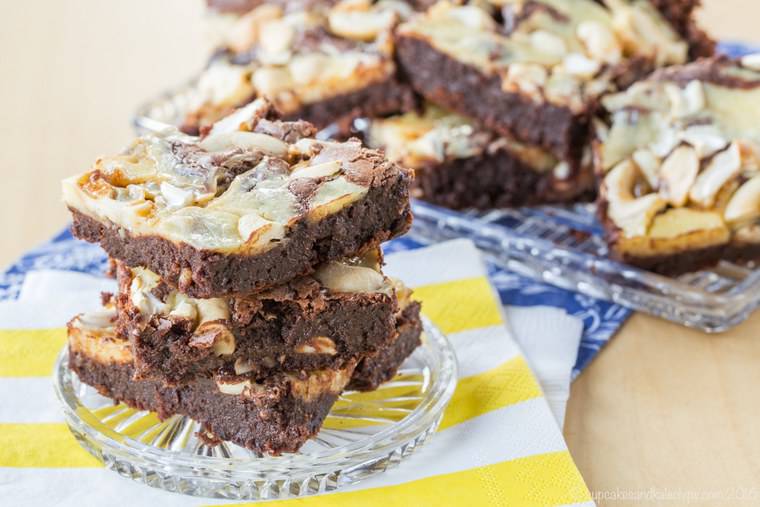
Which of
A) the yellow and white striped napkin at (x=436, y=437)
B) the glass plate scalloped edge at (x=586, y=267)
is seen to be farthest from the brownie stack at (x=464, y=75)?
the yellow and white striped napkin at (x=436, y=437)

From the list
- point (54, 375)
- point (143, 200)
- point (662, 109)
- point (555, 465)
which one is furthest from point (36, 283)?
point (662, 109)

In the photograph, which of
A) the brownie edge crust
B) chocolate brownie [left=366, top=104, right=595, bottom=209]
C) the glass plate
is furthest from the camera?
chocolate brownie [left=366, top=104, right=595, bottom=209]

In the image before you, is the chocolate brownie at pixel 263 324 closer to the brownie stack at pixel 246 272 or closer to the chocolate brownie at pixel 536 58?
the brownie stack at pixel 246 272

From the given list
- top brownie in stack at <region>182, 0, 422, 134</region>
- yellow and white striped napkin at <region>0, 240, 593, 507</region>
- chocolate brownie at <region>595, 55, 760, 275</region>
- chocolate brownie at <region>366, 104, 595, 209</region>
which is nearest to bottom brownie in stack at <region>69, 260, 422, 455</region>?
yellow and white striped napkin at <region>0, 240, 593, 507</region>

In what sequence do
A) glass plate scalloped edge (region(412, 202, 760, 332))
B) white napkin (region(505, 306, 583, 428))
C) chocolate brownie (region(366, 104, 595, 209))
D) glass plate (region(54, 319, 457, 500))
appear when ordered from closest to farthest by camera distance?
glass plate (region(54, 319, 457, 500)) → white napkin (region(505, 306, 583, 428)) → glass plate scalloped edge (region(412, 202, 760, 332)) → chocolate brownie (region(366, 104, 595, 209))

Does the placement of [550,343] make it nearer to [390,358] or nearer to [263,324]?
[390,358]

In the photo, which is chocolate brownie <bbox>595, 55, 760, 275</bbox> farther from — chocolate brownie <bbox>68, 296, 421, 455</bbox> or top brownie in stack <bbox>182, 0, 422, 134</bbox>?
chocolate brownie <bbox>68, 296, 421, 455</bbox>
